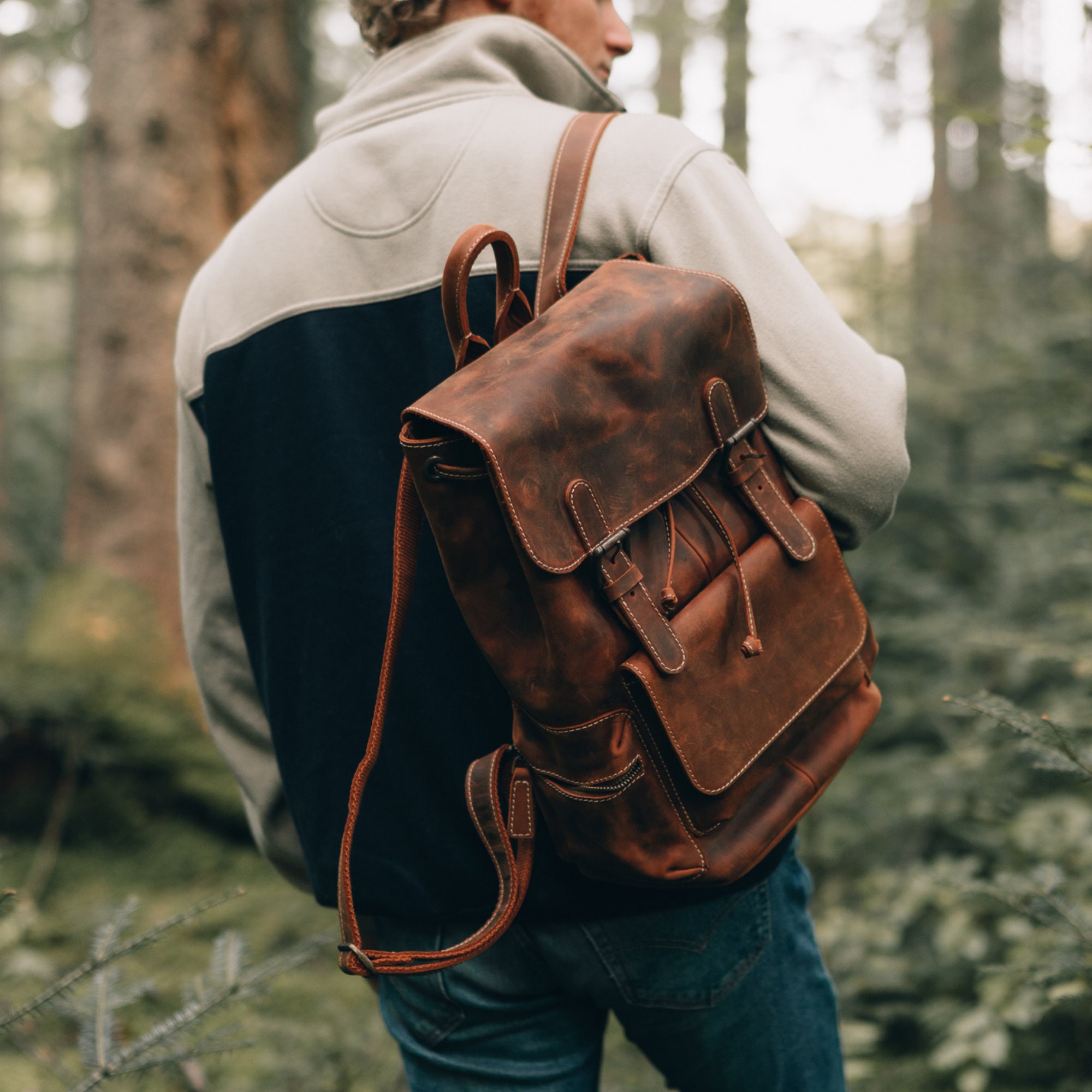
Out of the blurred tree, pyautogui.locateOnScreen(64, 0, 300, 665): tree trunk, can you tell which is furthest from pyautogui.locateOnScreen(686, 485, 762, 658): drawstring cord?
the blurred tree

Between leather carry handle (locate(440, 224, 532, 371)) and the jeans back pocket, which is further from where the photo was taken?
the jeans back pocket

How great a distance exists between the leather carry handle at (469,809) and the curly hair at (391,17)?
28.9 inches

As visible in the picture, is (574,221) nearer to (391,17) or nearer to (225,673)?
(391,17)

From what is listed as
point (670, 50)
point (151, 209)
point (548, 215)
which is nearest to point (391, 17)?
point (548, 215)

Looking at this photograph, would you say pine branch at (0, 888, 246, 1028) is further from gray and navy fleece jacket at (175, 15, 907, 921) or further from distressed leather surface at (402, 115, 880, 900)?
distressed leather surface at (402, 115, 880, 900)

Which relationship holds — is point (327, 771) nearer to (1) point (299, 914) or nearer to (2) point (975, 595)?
(1) point (299, 914)

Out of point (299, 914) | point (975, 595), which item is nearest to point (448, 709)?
point (299, 914)

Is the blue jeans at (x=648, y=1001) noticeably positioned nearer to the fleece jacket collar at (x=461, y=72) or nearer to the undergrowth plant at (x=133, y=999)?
the undergrowth plant at (x=133, y=999)

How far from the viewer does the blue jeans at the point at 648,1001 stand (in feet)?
4.12

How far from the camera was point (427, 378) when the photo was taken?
1.28 metres

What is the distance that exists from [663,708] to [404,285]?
65 cm

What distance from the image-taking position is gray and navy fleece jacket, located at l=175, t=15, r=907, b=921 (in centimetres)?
121

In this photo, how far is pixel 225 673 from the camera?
5.20 ft

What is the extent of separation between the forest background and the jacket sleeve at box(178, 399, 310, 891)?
207 mm
